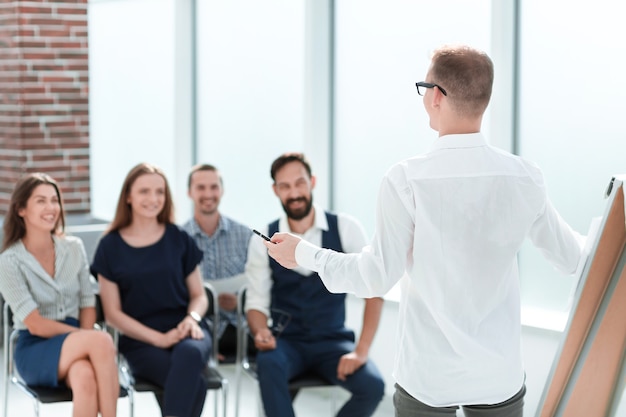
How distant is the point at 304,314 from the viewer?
398cm

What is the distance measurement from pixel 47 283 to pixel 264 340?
3.09ft

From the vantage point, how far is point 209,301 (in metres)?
4.30

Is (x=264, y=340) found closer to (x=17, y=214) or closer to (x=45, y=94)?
(x=17, y=214)

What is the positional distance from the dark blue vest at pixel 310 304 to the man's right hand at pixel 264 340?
0.09 m

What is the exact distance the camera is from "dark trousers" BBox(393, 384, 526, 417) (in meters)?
2.19

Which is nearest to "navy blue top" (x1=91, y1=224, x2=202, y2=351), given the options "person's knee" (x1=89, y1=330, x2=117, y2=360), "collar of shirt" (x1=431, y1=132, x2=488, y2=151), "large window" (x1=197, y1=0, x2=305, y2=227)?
"person's knee" (x1=89, y1=330, x2=117, y2=360)

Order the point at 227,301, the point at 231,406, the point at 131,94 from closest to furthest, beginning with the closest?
the point at 227,301
the point at 231,406
the point at 131,94

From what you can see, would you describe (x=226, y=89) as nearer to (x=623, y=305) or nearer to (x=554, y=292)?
(x=554, y=292)

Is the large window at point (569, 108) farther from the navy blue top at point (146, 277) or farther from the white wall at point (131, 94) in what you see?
the white wall at point (131, 94)

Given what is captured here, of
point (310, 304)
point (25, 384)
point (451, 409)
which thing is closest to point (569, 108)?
point (310, 304)

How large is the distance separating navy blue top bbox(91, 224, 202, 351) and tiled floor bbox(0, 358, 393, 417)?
0.87m

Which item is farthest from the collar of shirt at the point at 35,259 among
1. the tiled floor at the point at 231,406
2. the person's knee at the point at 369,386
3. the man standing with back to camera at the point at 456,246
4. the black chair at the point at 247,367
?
the man standing with back to camera at the point at 456,246

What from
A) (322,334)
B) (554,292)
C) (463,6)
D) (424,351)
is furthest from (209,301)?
(424,351)

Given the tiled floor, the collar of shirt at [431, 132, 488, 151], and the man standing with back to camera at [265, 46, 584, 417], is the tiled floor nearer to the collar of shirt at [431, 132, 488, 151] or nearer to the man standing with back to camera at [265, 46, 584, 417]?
the man standing with back to camera at [265, 46, 584, 417]
